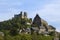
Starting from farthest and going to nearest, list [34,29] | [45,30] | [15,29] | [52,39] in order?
[45,30]
[34,29]
[15,29]
[52,39]

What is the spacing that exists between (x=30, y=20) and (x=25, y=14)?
362 centimetres

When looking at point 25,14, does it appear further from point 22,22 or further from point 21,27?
point 21,27

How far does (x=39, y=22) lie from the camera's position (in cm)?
10444

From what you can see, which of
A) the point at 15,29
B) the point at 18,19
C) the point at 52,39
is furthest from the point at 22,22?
the point at 52,39

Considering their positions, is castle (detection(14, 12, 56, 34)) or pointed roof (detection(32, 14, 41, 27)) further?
pointed roof (detection(32, 14, 41, 27))

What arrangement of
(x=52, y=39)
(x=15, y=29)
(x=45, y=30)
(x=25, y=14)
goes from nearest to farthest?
(x=52, y=39) < (x=15, y=29) < (x=45, y=30) < (x=25, y=14)

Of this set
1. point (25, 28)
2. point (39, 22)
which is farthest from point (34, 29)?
point (39, 22)

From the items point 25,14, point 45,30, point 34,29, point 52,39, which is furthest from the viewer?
point 25,14

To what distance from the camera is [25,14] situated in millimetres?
109000

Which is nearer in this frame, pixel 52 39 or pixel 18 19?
pixel 52 39

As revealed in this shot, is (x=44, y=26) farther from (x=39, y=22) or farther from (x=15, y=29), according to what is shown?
(x=15, y=29)

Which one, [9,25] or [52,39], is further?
[9,25]

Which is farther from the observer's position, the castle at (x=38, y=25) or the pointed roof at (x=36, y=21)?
the pointed roof at (x=36, y=21)

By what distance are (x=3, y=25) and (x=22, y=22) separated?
760 centimetres
